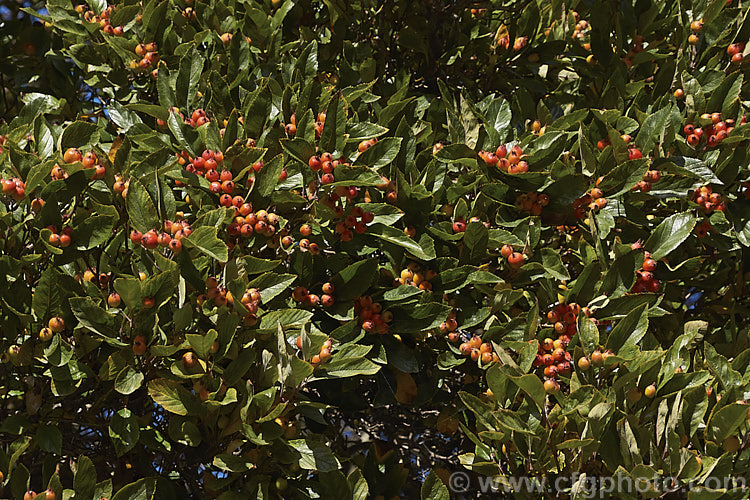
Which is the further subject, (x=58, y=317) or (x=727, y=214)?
(x=727, y=214)

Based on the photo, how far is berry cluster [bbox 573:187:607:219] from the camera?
8.34 feet

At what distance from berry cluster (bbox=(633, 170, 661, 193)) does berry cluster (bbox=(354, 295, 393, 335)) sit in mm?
983

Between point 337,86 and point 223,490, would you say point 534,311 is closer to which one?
point 223,490

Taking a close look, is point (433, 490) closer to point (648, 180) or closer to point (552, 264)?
point (552, 264)

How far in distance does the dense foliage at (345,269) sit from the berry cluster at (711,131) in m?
0.02

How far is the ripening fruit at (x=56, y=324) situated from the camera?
2090 mm

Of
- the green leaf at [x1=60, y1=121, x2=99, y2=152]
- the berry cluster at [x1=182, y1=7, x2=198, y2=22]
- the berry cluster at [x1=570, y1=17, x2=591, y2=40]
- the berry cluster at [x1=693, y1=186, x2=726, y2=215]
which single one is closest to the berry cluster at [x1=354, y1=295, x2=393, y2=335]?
the green leaf at [x1=60, y1=121, x2=99, y2=152]

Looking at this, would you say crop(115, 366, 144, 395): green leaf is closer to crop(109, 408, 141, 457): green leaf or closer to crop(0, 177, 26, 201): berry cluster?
crop(109, 408, 141, 457): green leaf

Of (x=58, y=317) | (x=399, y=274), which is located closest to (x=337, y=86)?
(x=399, y=274)

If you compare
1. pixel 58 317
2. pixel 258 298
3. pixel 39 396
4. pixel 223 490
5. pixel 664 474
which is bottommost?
pixel 223 490

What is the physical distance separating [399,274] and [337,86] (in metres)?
1.01

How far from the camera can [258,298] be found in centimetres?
209

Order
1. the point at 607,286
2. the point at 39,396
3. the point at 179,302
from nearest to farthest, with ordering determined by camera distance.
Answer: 1. the point at 179,302
2. the point at 39,396
3. the point at 607,286

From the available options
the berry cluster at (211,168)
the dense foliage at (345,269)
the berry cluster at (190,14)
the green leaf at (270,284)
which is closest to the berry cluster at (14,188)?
the dense foliage at (345,269)
